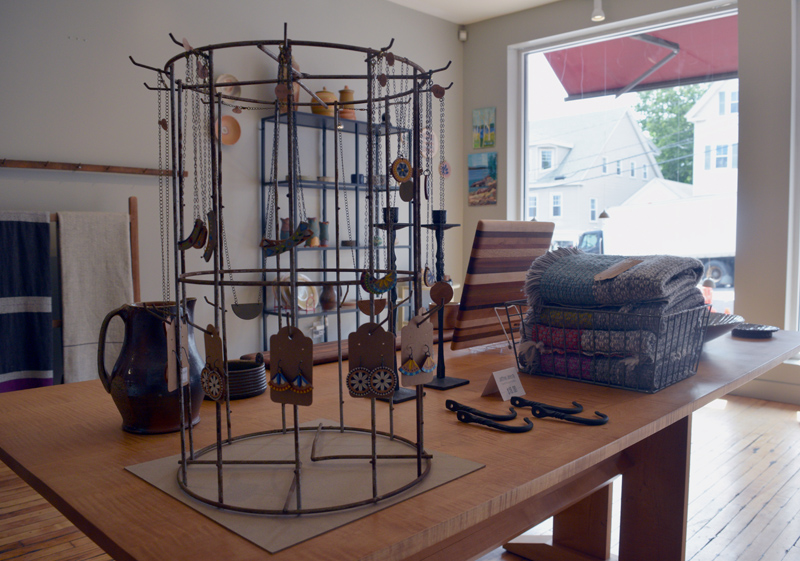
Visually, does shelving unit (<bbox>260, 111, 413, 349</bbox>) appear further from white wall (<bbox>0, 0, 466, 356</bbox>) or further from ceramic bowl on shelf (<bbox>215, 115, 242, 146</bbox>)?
ceramic bowl on shelf (<bbox>215, 115, 242, 146</bbox>)

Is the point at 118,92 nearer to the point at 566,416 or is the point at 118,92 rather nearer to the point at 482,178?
the point at 482,178

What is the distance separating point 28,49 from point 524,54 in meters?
3.51

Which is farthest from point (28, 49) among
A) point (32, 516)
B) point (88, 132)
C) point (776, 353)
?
point (776, 353)

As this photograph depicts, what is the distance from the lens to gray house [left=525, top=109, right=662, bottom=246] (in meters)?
4.43

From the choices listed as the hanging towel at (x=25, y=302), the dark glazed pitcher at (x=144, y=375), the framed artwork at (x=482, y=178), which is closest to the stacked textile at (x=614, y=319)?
the dark glazed pitcher at (x=144, y=375)

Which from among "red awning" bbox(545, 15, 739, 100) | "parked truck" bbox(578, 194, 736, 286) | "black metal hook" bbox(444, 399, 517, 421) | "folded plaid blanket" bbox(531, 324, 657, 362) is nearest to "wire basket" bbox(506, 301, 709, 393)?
"folded plaid blanket" bbox(531, 324, 657, 362)

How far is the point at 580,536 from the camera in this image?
1.85 metres

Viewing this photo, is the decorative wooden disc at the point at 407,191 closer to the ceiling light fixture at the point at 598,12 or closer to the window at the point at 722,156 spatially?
the window at the point at 722,156

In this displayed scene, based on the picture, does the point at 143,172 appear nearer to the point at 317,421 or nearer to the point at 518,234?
the point at 518,234

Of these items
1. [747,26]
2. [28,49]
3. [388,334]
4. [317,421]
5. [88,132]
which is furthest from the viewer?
[747,26]

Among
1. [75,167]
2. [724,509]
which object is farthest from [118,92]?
[724,509]

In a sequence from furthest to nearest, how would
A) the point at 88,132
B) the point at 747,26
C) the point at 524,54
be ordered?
the point at 524,54 < the point at 747,26 < the point at 88,132

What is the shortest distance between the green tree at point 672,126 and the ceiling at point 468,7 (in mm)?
1108

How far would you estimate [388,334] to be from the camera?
0.73 m
